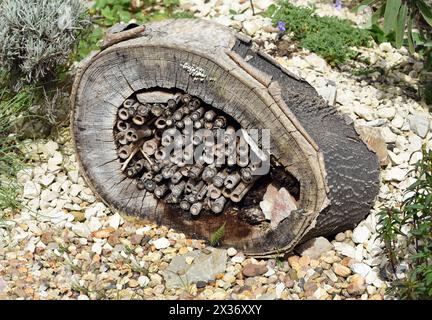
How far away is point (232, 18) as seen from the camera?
5473 millimetres

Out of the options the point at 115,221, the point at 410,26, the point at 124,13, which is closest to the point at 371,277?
the point at 115,221

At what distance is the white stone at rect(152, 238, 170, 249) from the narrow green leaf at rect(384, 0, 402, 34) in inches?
71.3

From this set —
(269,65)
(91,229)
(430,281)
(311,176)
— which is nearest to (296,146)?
(311,176)

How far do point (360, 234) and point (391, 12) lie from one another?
1.40 meters

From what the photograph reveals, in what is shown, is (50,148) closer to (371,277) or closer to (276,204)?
(276,204)

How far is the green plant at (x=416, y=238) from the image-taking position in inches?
136

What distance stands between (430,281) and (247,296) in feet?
2.98

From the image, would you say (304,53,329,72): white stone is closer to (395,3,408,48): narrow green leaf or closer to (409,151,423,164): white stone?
(395,3,408,48): narrow green leaf

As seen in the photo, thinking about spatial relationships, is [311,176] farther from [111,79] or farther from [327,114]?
[111,79]

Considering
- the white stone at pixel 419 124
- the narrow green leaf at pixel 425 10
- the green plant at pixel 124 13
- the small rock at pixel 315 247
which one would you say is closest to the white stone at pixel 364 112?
the white stone at pixel 419 124

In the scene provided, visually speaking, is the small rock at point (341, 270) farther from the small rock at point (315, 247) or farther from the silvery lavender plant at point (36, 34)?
the silvery lavender plant at point (36, 34)

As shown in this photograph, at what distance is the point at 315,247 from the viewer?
3.97 meters

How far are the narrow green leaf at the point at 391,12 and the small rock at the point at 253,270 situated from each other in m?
1.67

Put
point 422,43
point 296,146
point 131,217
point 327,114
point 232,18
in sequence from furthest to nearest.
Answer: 1. point 232,18
2. point 422,43
3. point 131,217
4. point 327,114
5. point 296,146
